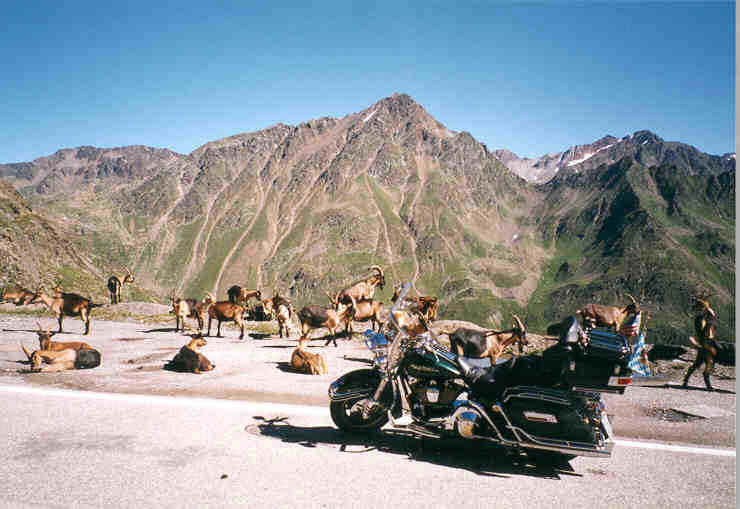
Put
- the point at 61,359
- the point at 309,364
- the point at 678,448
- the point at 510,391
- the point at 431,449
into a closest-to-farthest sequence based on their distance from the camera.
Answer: the point at 510,391 → the point at 431,449 → the point at 678,448 → the point at 61,359 → the point at 309,364

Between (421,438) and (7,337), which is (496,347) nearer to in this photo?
(421,438)

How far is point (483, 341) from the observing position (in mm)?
12633

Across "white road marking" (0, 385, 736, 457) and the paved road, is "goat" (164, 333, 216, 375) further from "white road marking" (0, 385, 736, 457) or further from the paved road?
the paved road

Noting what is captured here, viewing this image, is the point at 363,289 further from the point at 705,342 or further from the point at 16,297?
the point at 16,297

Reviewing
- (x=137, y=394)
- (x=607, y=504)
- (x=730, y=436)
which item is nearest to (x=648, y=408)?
(x=730, y=436)

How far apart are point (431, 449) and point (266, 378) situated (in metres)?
5.74

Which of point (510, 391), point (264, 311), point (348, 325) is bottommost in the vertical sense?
point (348, 325)

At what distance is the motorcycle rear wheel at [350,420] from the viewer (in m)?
7.15

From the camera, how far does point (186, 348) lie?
12234mm

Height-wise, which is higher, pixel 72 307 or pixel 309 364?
pixel 72 307

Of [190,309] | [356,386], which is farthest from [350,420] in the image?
[190,309]

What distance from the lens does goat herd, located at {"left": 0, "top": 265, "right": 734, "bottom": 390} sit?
11266mm

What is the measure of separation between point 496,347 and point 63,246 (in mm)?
54581

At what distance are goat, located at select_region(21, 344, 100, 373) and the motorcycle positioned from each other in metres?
8.73
